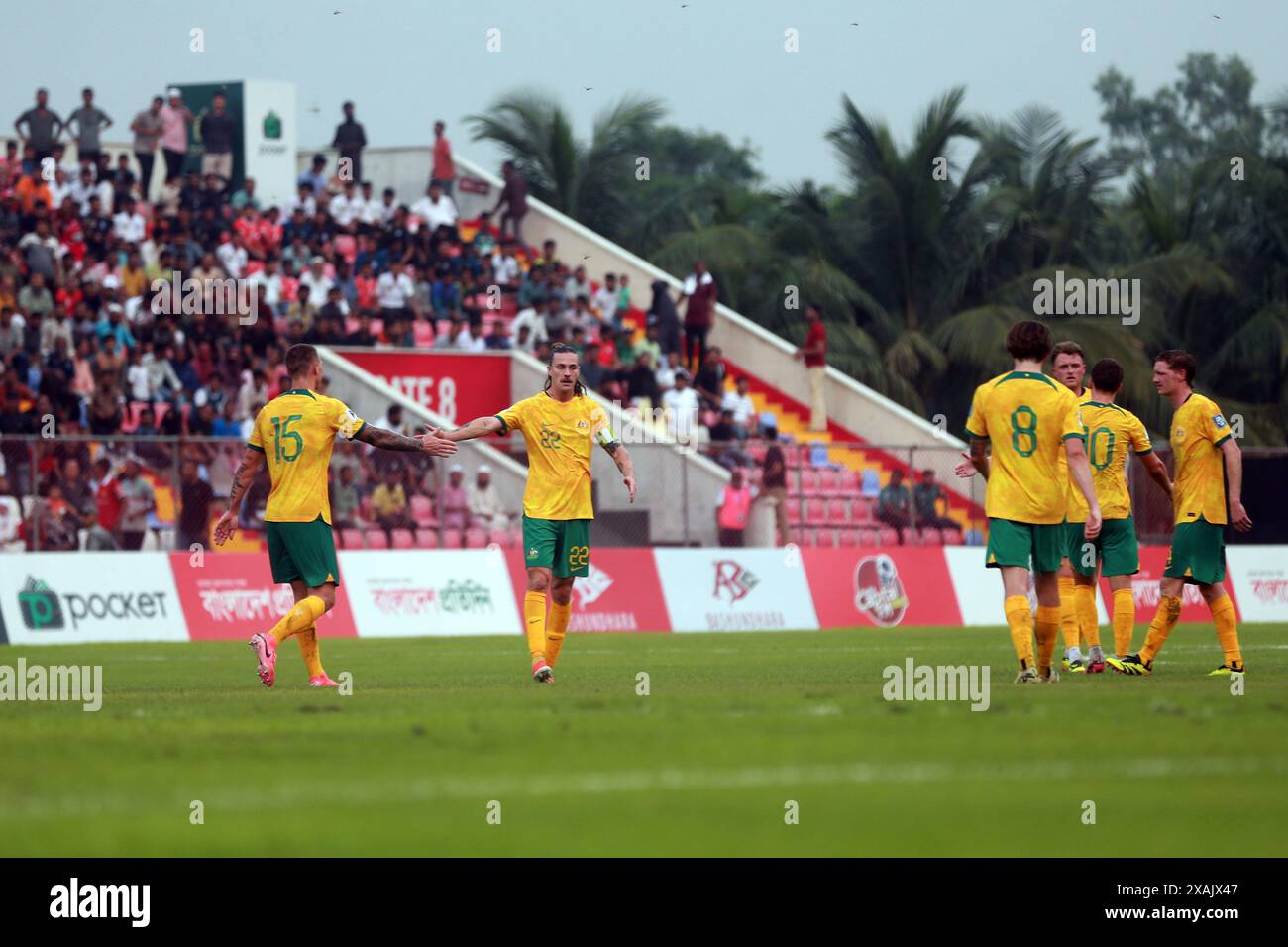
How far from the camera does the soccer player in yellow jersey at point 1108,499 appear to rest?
15.3 metres

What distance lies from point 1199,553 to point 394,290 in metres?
23.5

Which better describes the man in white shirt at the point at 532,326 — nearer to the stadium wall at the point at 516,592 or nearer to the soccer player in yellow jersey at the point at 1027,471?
the stadium wall at the point at 516,592

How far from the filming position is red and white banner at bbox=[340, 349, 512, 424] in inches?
1401

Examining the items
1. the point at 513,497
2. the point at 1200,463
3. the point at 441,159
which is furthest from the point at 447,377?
the point at 1200,463

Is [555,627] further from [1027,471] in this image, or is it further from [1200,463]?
[1200,463]

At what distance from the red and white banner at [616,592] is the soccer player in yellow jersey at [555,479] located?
472 inches

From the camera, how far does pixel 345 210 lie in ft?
126

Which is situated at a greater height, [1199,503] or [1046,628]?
[1199,503]

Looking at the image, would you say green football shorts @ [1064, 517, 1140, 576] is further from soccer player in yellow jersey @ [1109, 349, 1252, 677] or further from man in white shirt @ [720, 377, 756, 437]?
man in white shirt @ [720, 377, 756, 437]

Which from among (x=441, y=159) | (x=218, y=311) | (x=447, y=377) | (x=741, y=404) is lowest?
(x=741, y=404)

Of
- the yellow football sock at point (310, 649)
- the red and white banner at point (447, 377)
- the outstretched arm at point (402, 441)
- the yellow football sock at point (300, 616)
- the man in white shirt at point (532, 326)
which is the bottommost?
the yellow football sock at point (310, 649)

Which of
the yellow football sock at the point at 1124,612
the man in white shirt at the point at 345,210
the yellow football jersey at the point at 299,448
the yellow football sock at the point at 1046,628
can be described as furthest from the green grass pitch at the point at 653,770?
the man in white shirt at the point at 345,210
